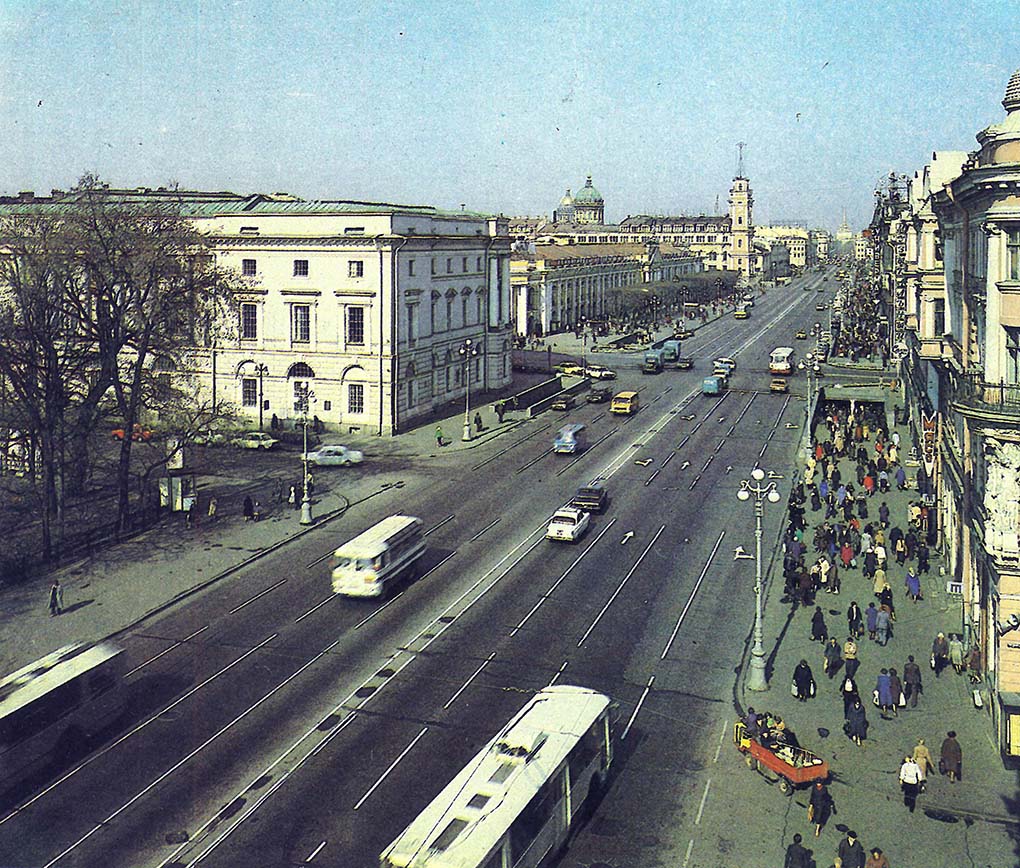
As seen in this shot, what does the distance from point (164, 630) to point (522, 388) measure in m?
55.9

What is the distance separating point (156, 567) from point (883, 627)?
23830mm

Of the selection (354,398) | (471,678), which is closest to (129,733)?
(471,678)

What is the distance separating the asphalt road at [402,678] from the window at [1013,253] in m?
12.3

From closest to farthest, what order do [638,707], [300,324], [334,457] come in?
[638,707]
[334,457]
[300,324]

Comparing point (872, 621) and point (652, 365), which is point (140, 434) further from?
point (652, 365)

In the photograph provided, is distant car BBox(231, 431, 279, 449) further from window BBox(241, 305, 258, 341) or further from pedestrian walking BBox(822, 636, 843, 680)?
pedestrian walking BBox(822, 636, 843, 680)

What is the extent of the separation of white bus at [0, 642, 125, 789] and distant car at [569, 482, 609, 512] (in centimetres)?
2333

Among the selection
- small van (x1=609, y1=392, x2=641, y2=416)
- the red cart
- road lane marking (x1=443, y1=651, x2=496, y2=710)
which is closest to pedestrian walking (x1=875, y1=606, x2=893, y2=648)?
the red cart

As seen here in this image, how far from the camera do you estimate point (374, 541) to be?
34625 mm

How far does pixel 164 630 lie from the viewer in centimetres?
3173

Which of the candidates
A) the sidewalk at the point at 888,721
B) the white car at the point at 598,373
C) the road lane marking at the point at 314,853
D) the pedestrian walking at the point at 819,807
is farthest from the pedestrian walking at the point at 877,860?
the white car at the point at 598,373

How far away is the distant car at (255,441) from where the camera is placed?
59.8m

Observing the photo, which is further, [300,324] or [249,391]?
[249,391]

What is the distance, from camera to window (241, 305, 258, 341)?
6838cm
